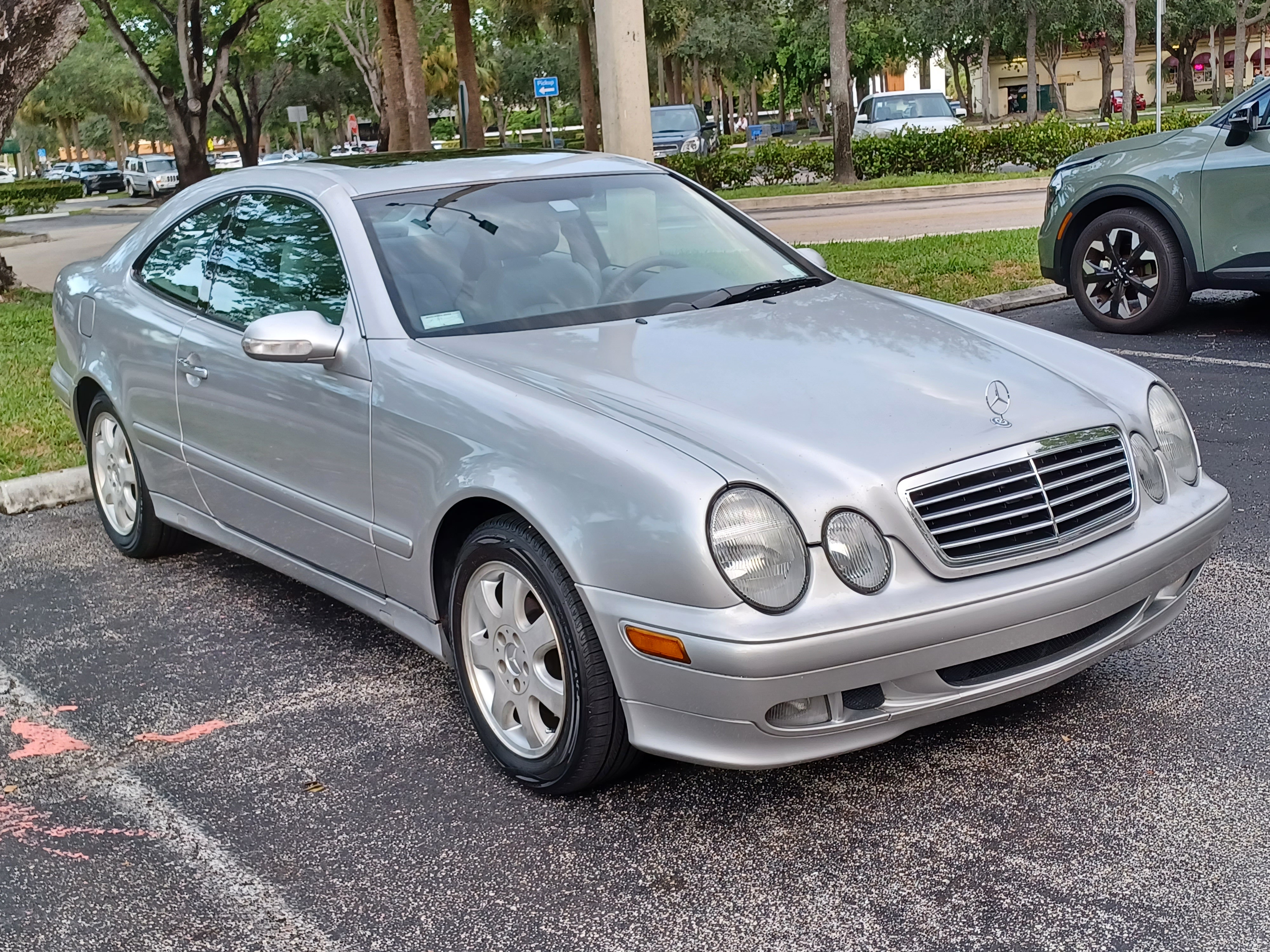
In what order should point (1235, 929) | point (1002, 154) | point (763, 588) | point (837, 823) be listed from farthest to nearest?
point (1002, 154) → point (837, 823) → point (763, 588) → point (1235, 929)

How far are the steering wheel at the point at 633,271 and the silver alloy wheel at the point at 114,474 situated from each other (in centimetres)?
212

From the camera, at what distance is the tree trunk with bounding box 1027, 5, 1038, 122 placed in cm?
5094

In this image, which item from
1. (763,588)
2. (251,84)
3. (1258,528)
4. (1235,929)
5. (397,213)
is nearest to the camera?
(1235,929)

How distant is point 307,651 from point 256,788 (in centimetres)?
97

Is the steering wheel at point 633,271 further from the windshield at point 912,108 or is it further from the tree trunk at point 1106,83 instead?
the tree trunk at point 1106,83

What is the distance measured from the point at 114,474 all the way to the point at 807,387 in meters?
3.25

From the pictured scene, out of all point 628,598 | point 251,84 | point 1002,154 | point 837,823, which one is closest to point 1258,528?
point 837,823

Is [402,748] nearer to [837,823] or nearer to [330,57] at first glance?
[837,823]

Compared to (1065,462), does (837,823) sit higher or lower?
lower

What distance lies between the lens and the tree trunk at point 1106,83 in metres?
53.9

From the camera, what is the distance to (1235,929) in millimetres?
2736


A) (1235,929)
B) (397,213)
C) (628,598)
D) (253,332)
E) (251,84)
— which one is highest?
(251,84)

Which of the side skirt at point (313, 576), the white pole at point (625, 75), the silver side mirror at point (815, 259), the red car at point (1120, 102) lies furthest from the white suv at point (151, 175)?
the silver side mirror at point (815, 259)

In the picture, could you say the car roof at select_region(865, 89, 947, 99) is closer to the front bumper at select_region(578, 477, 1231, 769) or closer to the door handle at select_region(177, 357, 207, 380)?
the door handle at select_region(177, 357, 207, 380)
